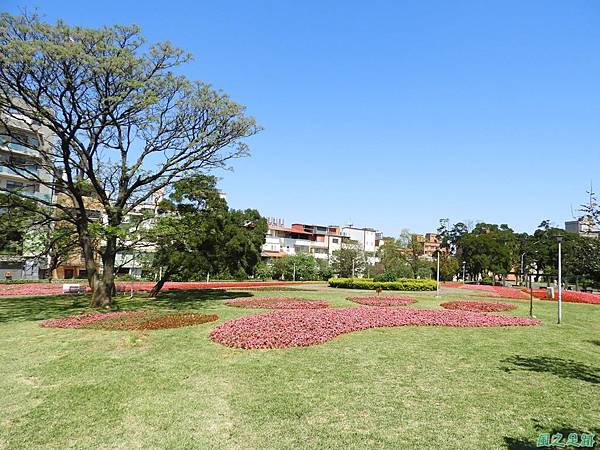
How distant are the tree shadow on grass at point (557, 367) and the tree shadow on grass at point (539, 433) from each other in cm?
305

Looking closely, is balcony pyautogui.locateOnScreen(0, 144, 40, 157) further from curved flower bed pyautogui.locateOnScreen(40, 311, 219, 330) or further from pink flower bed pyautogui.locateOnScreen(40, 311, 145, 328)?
curved flower bed pyautogui.locateOnScreen(40, 311, 219, 330)

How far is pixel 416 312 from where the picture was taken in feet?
60.2

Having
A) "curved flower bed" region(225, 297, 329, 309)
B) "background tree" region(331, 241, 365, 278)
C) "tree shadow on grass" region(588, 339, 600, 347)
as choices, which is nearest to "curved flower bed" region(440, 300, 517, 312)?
"curved flower bed" region(225, 297, 329, 309)

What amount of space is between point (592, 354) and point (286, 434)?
9448 mm

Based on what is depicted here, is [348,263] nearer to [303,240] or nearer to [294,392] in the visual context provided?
[303,240]

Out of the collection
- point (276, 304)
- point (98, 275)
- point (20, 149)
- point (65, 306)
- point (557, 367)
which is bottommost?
point (65, 306)

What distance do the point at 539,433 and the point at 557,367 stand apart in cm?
445

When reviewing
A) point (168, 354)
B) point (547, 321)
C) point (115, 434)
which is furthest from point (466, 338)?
point (115, 434)

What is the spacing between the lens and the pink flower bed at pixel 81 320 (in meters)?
14.7

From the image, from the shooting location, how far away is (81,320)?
1550 cm

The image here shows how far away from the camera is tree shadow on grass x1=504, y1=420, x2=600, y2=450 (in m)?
5.65

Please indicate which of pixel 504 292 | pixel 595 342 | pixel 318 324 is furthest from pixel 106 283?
pixel 504 292

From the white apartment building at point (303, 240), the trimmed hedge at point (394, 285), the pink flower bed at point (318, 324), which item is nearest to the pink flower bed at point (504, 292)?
the trimmed hedge at point (394, 285)

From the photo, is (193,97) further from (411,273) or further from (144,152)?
(411,273)
